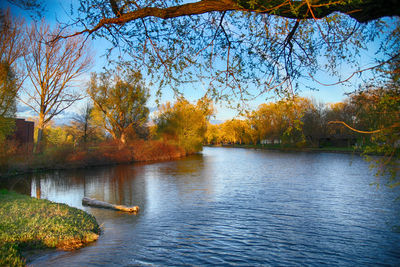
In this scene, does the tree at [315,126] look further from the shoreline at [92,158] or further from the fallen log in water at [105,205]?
the fallen log in water at [105,205]

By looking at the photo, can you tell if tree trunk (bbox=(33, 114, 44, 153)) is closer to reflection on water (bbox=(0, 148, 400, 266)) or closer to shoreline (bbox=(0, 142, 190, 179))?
shoreline (bbox=(0, 142, 190, 179))

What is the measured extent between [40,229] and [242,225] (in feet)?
20.0

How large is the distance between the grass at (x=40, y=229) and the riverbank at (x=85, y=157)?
15605 mm

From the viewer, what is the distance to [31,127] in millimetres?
39594

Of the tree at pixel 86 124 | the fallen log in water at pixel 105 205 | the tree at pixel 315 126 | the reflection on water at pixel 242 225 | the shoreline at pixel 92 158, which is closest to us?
the reflection on water at pixel 242 225

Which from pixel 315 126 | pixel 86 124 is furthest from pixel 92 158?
pixel 315 126

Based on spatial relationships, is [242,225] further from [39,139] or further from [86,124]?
[86,124]

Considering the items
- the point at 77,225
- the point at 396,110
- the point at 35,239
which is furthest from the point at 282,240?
the point at 35,239

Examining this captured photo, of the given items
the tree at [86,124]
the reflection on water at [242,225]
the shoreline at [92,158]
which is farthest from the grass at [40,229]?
the tree at [86,124]

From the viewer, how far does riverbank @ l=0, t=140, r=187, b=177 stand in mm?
22938

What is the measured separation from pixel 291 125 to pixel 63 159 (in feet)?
90.6

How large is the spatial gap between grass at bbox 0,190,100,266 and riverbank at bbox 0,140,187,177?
1561cm

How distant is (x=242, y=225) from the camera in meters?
9.57

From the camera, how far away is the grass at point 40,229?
21.1ft
